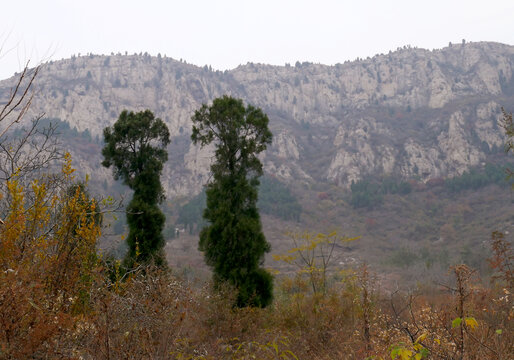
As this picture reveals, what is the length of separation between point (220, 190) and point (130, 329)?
9160 millimetres

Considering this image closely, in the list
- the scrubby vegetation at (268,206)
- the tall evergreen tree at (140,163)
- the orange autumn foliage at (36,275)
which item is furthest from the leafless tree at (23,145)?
the scrubby vegetation at (268,206)

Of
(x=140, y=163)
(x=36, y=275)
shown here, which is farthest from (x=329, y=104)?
(x=36, y=275)

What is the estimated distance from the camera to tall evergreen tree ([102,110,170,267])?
13.4m

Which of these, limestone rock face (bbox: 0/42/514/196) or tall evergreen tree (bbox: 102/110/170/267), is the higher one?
limestone rock face (bbox: 0/42/514/196)

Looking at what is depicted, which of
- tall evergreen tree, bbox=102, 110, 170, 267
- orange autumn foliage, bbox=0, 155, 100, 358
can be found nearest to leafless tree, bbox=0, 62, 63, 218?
orange autumn foliage, bbox=0, 155, 100, 358

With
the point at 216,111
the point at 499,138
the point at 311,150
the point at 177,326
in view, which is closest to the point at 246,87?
the point at 311,150

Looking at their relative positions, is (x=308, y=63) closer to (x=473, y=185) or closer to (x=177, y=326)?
(x=473, y=185)

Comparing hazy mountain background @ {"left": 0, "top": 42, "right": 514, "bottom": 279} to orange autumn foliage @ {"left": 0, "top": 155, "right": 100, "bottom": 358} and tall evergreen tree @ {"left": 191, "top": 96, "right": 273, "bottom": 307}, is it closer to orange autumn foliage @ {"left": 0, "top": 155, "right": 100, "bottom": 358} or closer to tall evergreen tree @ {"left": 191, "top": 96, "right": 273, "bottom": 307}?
tall evergreen tree @ {"left": 191, "top": 96, "right": 273, "bottom": 307}

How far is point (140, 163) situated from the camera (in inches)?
561

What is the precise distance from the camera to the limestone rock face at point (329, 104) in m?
101

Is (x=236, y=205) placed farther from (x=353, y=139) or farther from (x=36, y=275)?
(x=353, y=139)

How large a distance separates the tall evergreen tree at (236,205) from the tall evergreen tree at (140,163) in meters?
2.22

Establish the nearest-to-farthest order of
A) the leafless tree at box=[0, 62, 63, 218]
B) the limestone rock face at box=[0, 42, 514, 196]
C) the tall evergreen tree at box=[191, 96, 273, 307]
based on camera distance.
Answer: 1. the leafless tree at box=[0, 62, 63, 218]
2. the tall evergreen tree at box=[191, 96, 273, 307]
3. the limestone rock face at box=[0, 42, 514, 196]

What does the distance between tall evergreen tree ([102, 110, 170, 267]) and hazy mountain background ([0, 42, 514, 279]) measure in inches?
1698
